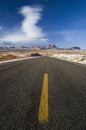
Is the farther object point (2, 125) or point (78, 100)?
point (78, 100)

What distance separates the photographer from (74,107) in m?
3.31

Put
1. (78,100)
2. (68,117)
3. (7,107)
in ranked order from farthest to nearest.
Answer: (78,100), (7,107), (68,117)

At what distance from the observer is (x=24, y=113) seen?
9.58 feet

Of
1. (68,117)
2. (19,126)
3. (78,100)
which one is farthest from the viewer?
(78,100)

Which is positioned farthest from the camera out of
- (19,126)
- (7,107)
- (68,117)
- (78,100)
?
(78,100)

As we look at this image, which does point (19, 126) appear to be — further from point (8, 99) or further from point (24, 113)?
point (8, 99)

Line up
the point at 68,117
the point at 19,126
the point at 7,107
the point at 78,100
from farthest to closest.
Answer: the point at 78,100
the point at 7,107
the point at 68,117
the point at 19,126

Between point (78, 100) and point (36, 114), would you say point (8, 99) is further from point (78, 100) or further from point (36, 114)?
point (78, 100)

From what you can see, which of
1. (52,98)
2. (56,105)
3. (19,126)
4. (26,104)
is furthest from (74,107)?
(19,126)

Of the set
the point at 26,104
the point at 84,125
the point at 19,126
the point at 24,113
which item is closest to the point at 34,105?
the point at 26,104

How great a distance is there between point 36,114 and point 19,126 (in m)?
0.51

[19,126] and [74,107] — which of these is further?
[74,107]

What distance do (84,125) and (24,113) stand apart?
3.61 feet

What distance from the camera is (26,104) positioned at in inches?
136
